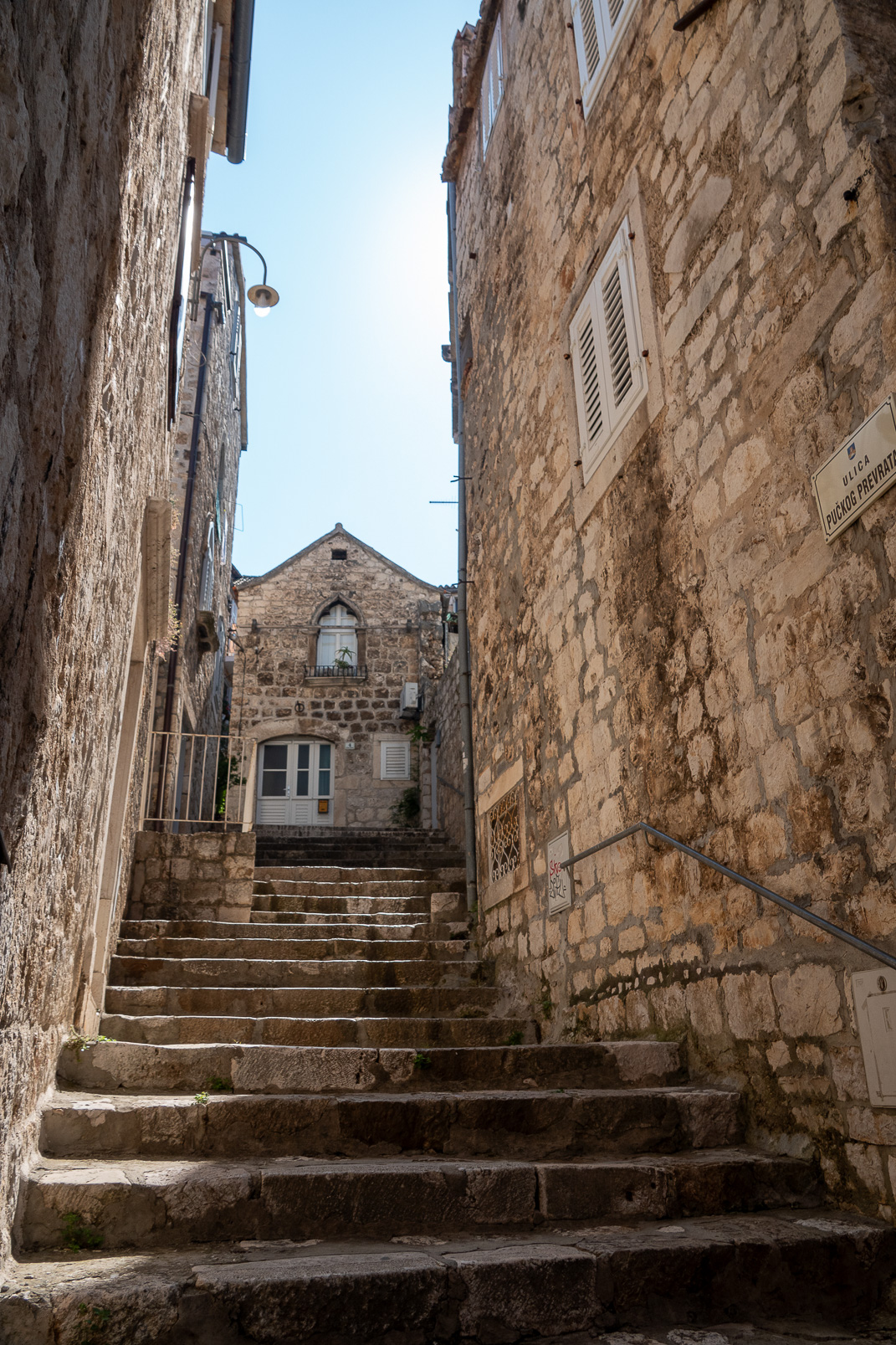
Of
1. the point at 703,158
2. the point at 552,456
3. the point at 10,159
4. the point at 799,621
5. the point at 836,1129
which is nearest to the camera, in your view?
the point at 10,159

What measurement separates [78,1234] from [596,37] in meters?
5.45

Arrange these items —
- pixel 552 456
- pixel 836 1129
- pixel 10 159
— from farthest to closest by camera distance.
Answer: pixel 552 456
pixel 836 1129
pixel 10 159

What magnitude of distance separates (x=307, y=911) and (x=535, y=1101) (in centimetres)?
365

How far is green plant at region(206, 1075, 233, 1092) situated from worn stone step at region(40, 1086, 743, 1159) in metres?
0.25

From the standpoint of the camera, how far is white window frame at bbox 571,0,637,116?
14.8 feet

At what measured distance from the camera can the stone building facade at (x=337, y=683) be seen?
1476 centimetres

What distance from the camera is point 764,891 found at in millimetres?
2721

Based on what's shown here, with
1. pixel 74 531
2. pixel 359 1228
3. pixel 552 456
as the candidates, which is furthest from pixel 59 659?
pixel 552 456

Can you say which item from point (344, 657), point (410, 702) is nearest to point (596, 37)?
point (410, 702)

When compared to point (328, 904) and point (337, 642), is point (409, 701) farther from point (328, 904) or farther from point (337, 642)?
point (328, 904)

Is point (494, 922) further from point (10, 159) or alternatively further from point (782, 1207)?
point (10, 159)

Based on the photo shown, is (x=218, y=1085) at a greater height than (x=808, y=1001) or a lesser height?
lesser

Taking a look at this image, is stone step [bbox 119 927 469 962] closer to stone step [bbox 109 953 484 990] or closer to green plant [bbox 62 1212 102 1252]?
stone step [bbox 109 953 484 990]

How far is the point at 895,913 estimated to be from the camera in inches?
89.8
